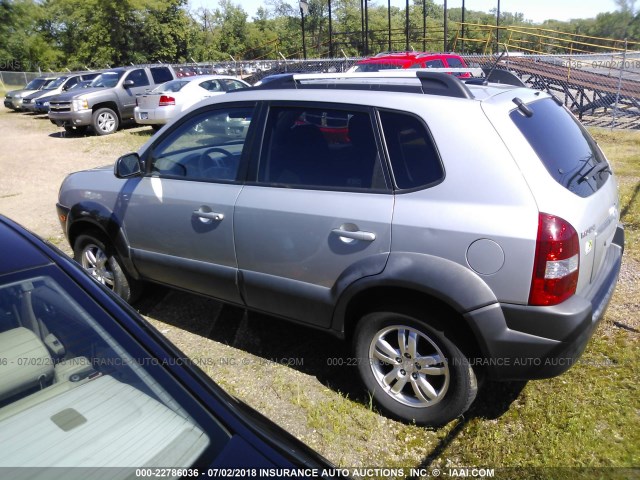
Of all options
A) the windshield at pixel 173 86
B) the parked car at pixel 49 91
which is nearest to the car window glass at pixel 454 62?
the windshield at pixel 173 86

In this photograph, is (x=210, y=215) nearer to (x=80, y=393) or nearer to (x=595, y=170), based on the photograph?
(x=80, y=393)

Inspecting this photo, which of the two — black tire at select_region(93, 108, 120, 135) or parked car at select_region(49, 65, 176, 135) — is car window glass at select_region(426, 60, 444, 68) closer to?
parked car at select_region(49, 65, 176, 135)

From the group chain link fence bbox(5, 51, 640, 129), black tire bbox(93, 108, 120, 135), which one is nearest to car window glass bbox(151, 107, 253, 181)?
chain link fence bbox(5, 51, 640, 129)

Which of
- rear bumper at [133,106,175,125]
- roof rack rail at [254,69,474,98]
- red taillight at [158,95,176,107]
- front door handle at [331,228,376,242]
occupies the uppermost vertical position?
roof rack rail at [254,69,474,98]

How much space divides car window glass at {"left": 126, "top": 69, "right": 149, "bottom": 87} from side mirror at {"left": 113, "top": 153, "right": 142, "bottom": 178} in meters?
14.0

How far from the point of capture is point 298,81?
11.7ft

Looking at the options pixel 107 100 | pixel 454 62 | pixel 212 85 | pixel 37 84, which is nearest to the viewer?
pixel 212 85

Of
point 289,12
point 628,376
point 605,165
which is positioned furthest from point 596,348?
point 289,12

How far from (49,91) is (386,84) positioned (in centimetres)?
2403

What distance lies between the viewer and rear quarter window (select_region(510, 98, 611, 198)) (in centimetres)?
273

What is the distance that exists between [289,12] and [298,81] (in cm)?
8730

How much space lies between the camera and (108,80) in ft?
54.9

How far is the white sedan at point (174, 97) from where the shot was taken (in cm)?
1385

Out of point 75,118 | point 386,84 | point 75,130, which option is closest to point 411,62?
point 75,118
